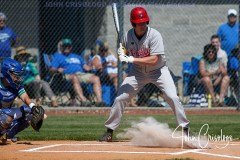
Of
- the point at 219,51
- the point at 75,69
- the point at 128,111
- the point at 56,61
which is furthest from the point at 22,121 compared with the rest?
the point at 219,51

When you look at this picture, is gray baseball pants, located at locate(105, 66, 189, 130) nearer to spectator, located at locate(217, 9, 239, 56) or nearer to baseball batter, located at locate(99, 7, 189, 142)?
baseball batter, located at locate(99, 7, 189, 142)

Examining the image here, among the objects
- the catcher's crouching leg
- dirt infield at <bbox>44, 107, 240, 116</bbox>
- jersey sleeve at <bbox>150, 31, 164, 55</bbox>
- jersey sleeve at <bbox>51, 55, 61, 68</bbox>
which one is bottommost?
dirt infield at <bbox>44, 107, 240, 116</bbox>

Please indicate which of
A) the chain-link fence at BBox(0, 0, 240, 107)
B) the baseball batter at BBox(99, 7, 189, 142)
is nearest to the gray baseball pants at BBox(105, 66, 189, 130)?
the baseball batter at BBox(99, 7, 189, 142)

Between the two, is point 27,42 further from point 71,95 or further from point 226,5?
point 226,5

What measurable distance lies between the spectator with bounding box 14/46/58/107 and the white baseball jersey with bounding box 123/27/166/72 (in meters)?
6.41

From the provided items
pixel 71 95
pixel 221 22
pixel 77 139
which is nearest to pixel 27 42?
pixel 71 95

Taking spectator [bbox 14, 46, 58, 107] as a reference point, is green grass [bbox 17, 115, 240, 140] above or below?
below

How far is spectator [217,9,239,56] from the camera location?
707 inches

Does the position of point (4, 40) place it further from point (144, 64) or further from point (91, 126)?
point (144, 64)

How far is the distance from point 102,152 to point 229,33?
928 cm

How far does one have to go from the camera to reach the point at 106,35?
763 inches

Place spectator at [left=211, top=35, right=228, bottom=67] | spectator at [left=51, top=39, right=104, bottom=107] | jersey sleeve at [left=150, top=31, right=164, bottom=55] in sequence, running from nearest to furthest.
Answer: jersey sleeve at [left=150, top=31, right=164, bottom=55], spectator at [left=51, top=39, right=104, bottom=107], spectator at [left=211, top=35, right=228, bottom=67]

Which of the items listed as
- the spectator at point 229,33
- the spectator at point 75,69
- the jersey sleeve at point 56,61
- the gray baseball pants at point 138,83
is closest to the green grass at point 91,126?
the gray baseball pants at point 138,83

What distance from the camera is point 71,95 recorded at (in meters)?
17.3
